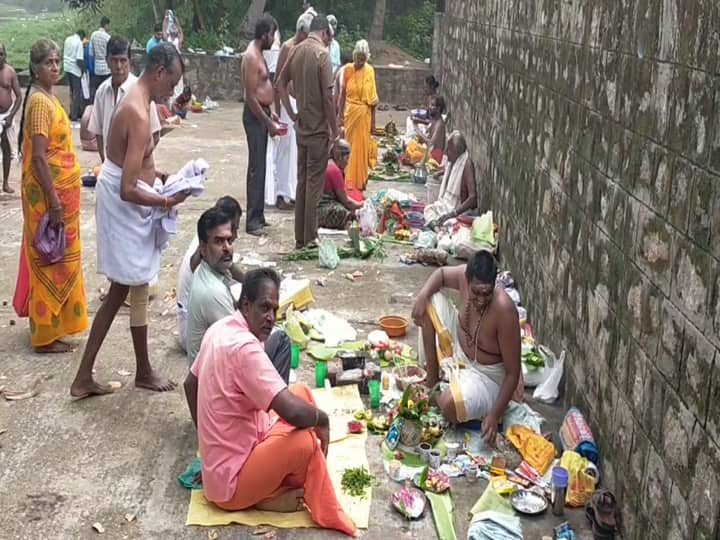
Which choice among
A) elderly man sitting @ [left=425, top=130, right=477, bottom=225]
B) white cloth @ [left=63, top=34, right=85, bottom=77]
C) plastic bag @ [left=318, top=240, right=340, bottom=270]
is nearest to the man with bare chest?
plastic bag @ [left=318, top=240, right=340, bottom=270]

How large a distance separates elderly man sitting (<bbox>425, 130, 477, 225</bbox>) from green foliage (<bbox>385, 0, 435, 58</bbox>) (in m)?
15.9

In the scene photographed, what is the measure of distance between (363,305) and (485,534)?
3.30 m

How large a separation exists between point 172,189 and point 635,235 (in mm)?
2717

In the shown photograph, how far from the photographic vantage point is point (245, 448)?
4012 mm

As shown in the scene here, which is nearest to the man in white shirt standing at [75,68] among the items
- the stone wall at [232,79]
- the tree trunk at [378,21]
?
the stone wall at [232,79]

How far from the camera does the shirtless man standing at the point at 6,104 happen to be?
10000mm

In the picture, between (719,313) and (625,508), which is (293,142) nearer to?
(625,508)

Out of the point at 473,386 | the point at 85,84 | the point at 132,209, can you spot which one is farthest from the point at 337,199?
the point at 85,84

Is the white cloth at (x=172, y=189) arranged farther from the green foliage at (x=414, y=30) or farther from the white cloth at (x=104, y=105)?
the green foliage at (x=414, y=30)

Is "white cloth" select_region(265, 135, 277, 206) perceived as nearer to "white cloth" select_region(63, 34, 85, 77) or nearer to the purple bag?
the purple bag

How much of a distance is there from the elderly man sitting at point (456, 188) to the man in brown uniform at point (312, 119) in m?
1.48

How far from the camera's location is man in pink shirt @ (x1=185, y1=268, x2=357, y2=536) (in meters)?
3.81

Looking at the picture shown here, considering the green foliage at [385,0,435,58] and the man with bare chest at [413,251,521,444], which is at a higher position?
the green foliage at [385,0,435,58]

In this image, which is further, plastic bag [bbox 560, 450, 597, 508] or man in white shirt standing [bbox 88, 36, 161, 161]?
man in white shirt standing [bbox 88, 36, 161, 161]
